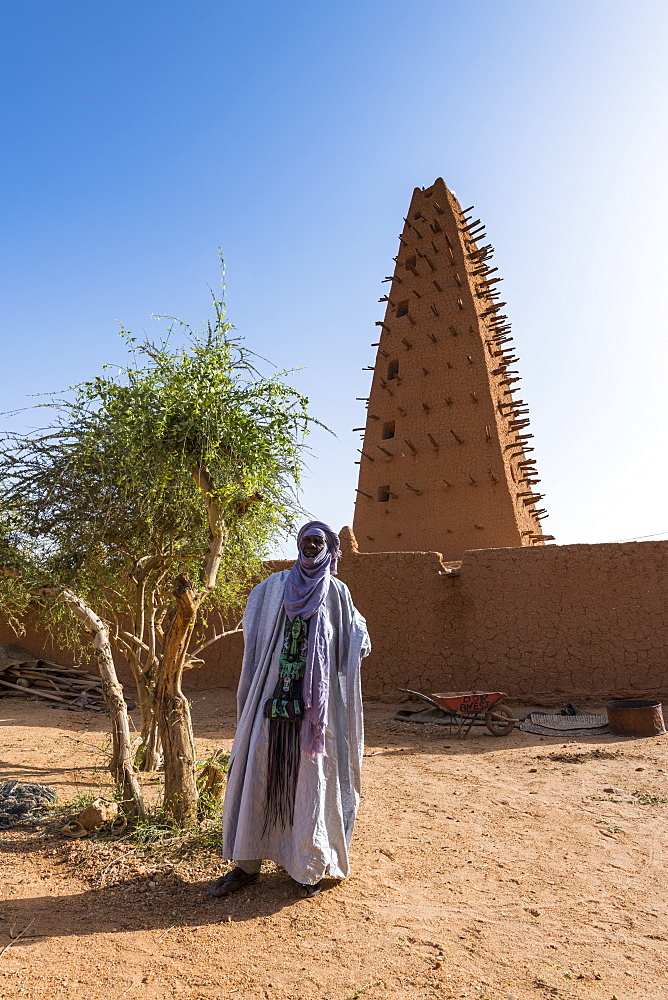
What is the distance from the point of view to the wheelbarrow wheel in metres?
7.86

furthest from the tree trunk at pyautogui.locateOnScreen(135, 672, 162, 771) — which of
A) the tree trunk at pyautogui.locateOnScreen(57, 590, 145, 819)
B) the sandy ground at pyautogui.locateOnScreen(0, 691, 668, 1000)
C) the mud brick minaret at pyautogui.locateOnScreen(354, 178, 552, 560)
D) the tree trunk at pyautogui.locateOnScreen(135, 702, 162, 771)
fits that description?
the mud brick minaret at pyautogui.locateOnScreen(354, 178, 552, 560)

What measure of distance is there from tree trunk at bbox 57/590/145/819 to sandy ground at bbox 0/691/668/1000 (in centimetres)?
34

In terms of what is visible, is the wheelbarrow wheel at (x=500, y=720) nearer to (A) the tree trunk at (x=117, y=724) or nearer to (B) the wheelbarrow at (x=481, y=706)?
(B) the wheelbarrow at (x=481, y=706)

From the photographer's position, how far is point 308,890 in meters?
3.36

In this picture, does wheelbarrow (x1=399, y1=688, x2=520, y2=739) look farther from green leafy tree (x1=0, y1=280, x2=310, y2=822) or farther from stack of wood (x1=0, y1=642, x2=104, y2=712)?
stack of wood (x1=0, y1=642, x2=104, y2=712)

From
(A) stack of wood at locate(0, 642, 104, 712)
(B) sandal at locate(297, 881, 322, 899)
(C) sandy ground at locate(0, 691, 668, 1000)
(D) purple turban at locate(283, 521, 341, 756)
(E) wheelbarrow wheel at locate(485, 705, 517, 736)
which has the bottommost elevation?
(C) sandy ground at locate(0, 691, 668, 1000)

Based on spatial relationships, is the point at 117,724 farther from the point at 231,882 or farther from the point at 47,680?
the point at 47,680

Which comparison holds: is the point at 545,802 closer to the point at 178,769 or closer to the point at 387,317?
the point at 178,769

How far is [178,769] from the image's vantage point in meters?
4.42

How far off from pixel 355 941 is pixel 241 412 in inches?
149

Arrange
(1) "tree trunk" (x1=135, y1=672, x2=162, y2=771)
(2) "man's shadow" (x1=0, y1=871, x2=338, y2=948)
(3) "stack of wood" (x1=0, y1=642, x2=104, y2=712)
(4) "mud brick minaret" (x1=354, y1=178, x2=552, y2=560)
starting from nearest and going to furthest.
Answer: (2) "man's shadow" (x1=0, y1=871, x2=338, y2=948) → (1) "tree trunk" (x1=135, y1=672, x2=162, y2=771) → (3) "stack of wood" (x1=0, y1=642, x2=104, y2=712) → (4) "mud brick minaret" (x1=354, y1=178, x2=552, y2=560)

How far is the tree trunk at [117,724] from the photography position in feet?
14.6

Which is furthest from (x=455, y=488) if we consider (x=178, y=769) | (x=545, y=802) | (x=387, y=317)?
(x=178, y=769)

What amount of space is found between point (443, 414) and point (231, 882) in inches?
513
